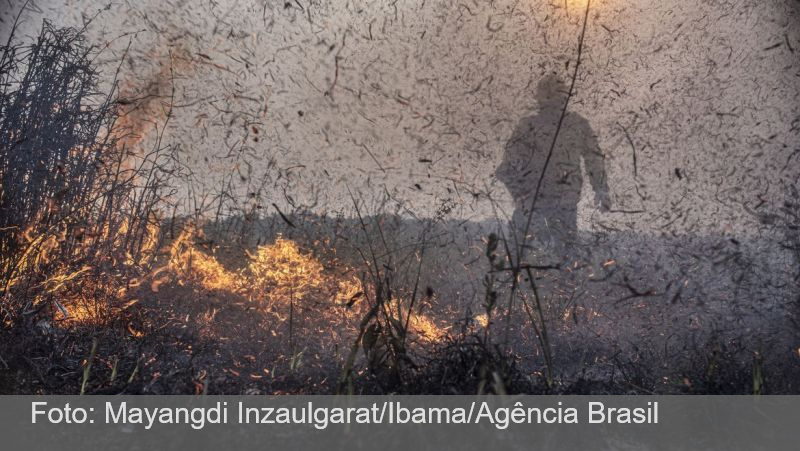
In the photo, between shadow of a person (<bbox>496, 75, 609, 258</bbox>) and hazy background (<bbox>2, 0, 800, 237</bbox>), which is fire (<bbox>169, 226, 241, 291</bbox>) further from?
shadow of a person (<bbox>496, 75, 609, 258</bbox>)

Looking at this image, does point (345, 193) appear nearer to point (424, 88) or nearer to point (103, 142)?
point (424, 88)

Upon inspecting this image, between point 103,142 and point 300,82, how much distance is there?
1.06m

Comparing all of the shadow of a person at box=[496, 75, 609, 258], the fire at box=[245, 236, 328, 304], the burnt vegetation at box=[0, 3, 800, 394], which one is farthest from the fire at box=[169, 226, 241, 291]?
the shadow of a person at box=[496, 75, 609, 258]

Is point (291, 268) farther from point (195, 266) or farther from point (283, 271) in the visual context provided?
point (195, 266)

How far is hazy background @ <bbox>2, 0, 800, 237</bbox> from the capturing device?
3.09 meters

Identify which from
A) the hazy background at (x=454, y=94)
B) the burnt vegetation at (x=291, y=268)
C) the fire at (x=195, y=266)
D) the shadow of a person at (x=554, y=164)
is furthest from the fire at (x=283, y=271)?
the shadow of a person at (x=554, y=164)

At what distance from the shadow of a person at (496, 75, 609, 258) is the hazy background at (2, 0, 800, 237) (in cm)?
5

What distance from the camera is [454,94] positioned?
3.17 meters

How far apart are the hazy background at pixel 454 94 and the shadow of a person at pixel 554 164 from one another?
0.18 feet

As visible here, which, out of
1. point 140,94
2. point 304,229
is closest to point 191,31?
point 140,94

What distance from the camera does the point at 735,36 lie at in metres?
3.09
